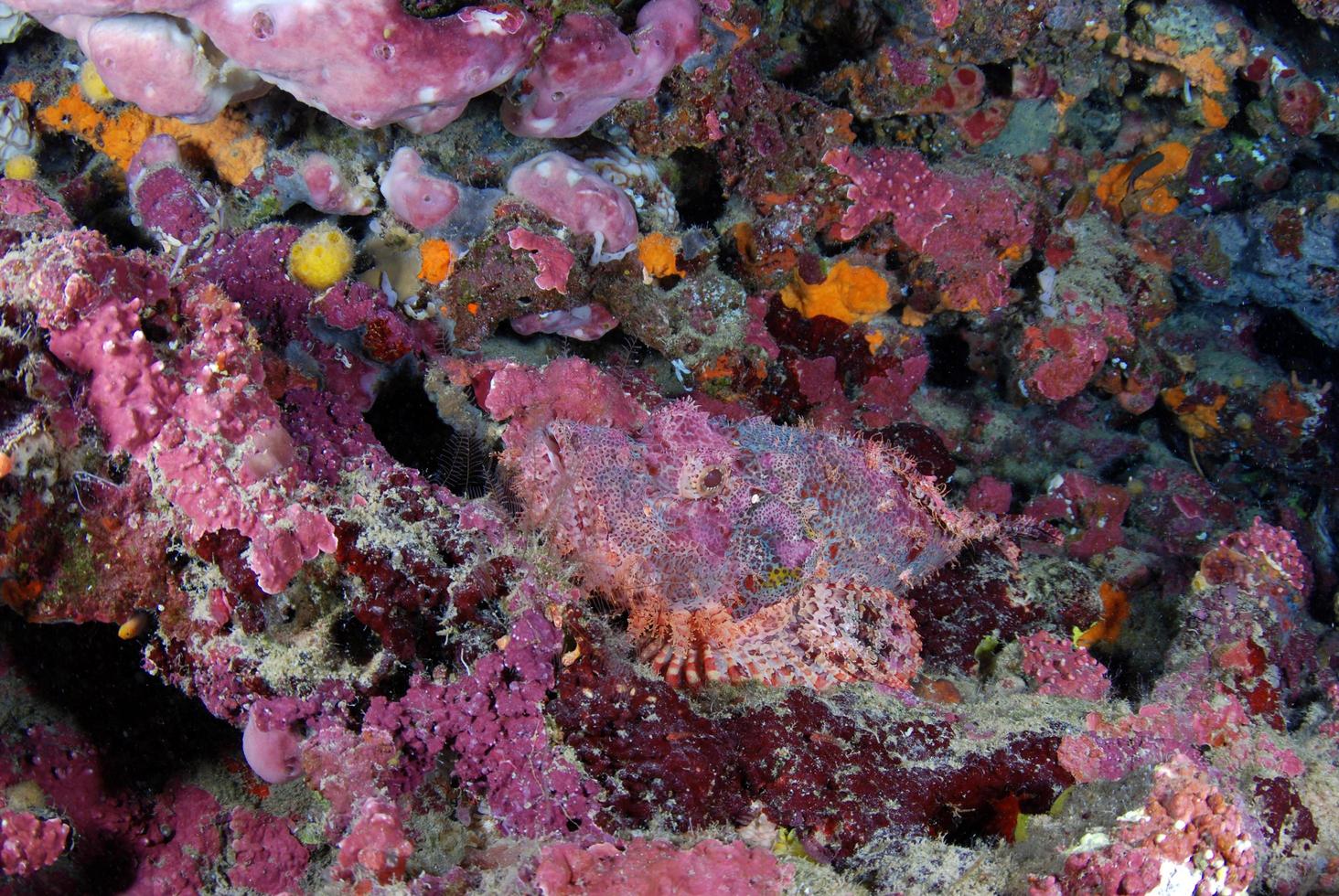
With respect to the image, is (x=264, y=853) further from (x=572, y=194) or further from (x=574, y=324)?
(x=572, y=194)

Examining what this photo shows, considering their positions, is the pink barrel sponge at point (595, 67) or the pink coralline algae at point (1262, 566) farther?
the pink coralline algae at point (1262, 566)

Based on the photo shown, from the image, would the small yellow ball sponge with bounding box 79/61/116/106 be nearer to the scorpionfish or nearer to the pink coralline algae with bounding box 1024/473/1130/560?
the scorpionfish

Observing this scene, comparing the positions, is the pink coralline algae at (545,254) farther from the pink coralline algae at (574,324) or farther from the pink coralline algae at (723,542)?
the pink coralline algae at (723,542)

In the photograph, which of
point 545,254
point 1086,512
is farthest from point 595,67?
point 1086,512

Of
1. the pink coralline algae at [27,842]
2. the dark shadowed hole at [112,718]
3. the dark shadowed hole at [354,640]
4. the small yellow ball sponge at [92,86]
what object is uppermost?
the small yellow ball sponge at [92,86]

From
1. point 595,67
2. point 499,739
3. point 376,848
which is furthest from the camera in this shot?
point 595,67

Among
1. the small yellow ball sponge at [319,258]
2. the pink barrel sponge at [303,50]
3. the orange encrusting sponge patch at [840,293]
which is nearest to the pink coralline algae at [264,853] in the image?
the small yellow ball sponge at [319,258]

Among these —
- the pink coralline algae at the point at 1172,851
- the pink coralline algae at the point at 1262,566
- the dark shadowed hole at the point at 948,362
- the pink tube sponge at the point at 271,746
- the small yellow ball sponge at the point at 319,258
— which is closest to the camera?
the pink coralline algae at the point at 1172,851

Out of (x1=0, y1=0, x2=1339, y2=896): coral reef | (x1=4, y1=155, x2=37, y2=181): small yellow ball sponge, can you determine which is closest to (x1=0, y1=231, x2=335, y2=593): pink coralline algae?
(x1=0, y1=0, x2=1339, y2=896): coral reef
